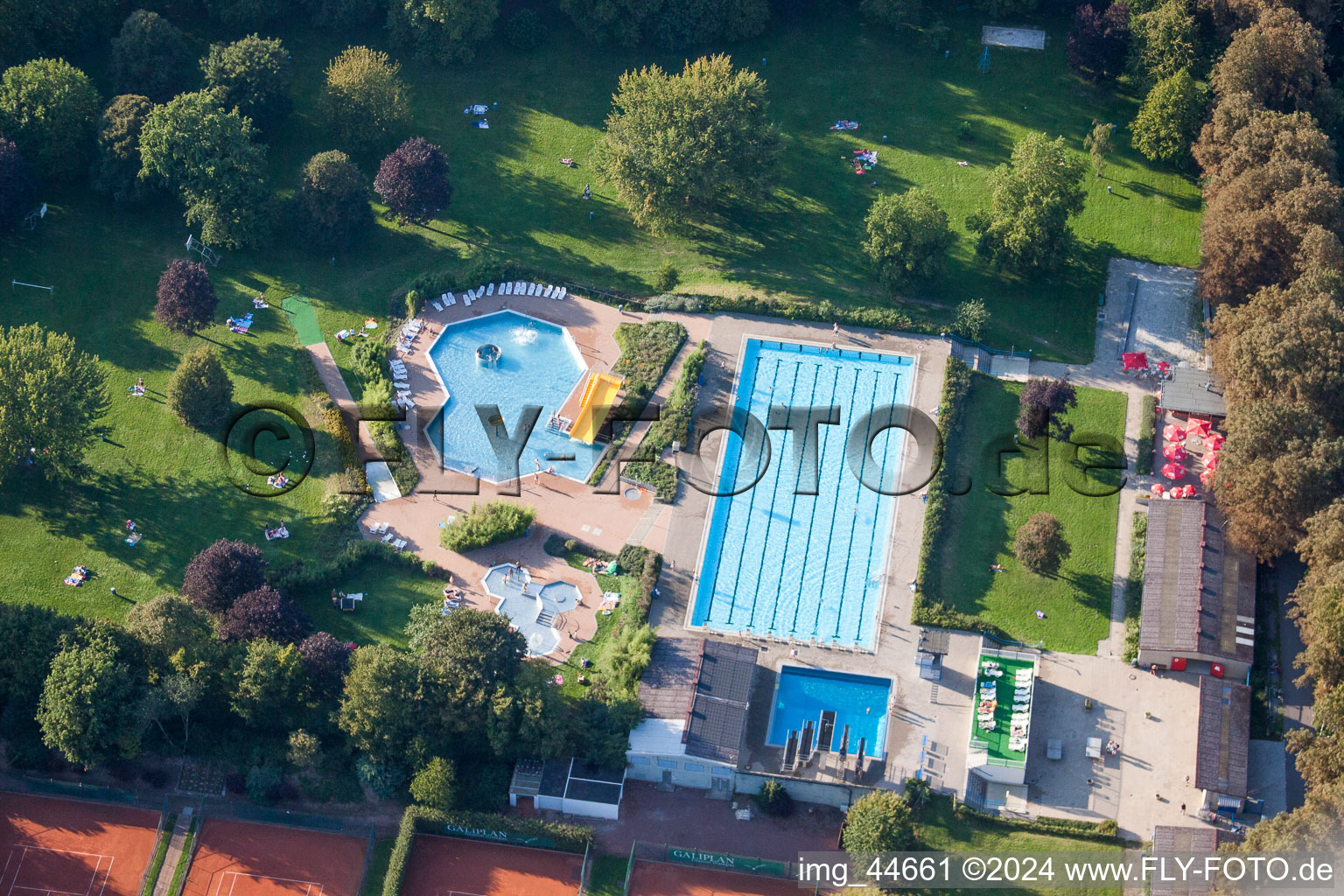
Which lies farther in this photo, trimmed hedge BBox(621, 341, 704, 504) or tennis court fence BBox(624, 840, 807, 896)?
trimmed hedge BBox(621, 341, 704, 504)

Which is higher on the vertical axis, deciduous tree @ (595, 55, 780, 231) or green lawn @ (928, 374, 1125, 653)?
deciduous tree @ (595, 55, 780, 231)

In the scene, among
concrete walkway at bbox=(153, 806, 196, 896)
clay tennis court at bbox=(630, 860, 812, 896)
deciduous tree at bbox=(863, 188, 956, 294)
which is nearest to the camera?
clay tennis court at bbox=(630, 860, 812, 896)

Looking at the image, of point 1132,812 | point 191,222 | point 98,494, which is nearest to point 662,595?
point 1132,812

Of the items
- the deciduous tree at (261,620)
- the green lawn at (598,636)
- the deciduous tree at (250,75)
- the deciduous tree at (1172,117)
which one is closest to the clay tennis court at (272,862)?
the deciduous tree at (261,620)

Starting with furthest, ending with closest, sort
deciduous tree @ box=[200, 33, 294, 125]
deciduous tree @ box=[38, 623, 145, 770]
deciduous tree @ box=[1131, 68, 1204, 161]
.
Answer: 1. deciduous tree @ box=[200, 33, 294, 125]
2. deciduous tree @ box=[1131, 68, 1204, 161]
3. deciduous tree @ box=[38, 623, 145, 770]

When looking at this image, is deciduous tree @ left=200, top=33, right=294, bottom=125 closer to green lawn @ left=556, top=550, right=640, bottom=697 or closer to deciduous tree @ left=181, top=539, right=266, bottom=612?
deciduous tree @ left=181, top=539, right=266, bottom=612

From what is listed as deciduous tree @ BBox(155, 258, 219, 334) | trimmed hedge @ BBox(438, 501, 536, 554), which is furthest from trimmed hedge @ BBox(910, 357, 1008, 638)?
deciduous tree @ BBox(155, 258, 219, 334)

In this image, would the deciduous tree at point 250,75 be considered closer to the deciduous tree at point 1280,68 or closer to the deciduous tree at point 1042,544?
the deciduous tree at point 1042,544
